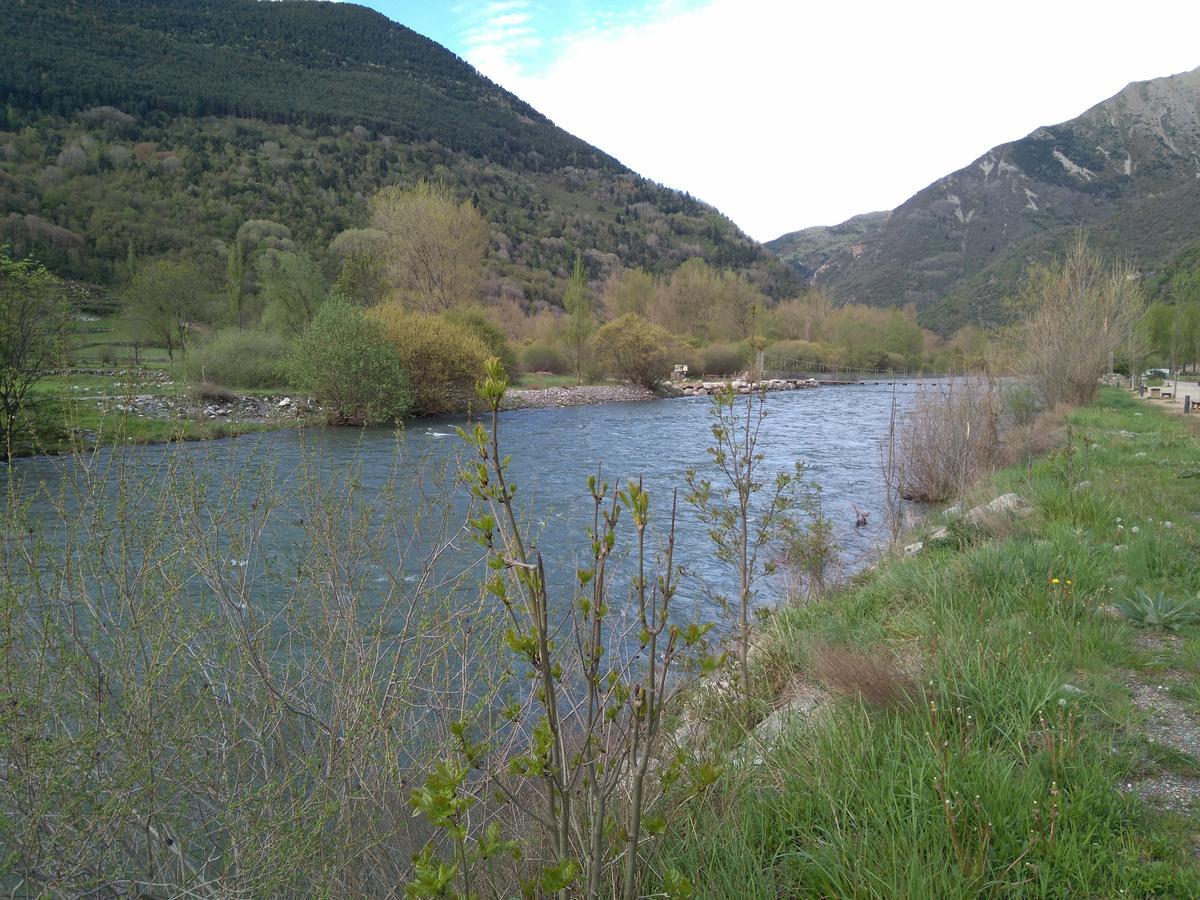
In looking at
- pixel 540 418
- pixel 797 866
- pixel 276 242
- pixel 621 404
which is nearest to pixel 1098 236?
pixel 621 404

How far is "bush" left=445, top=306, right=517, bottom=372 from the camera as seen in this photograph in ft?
108

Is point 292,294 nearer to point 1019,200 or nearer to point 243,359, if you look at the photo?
point 243,359

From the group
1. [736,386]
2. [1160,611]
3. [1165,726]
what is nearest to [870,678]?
[1165,726]

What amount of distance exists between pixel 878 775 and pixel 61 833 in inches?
109

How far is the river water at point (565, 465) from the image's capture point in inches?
233

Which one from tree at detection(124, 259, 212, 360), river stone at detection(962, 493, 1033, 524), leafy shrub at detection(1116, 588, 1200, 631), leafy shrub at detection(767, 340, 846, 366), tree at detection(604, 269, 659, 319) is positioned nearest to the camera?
leafy shrub at detection(1116, 588, 1200, 631)

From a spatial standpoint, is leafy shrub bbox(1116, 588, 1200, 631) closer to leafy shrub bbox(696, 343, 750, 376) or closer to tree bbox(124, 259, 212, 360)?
tree bbox(124, 259, 212, 360)

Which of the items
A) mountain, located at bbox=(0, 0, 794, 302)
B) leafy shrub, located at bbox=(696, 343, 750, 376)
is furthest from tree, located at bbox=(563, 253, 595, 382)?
mountain, located at bbox=(0, 0, 794, 302)

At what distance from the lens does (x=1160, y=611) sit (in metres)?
3.96

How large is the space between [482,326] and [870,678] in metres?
32.9

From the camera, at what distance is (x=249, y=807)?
2580 mm

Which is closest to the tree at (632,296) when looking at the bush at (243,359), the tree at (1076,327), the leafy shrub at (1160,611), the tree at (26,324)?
the bush at (243,359)

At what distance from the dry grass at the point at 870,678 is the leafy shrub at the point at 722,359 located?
167 feet

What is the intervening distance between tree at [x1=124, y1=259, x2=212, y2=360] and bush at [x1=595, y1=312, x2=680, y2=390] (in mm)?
22797
